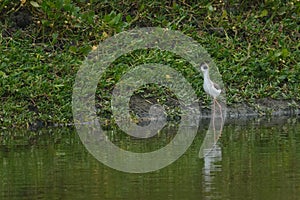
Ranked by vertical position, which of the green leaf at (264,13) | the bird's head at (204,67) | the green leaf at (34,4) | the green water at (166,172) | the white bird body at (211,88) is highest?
the green leaf at (264,13)

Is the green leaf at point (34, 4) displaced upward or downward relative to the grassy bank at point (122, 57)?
upward

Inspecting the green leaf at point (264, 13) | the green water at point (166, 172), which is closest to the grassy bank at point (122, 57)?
the green leaf at point (264, 13)

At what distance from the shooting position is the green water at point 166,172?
864 cm

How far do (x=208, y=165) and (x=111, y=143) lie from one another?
2.30m

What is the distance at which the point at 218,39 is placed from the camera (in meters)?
17.3

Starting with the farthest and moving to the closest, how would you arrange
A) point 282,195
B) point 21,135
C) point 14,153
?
point 21,135
point 14,153
point 282,195

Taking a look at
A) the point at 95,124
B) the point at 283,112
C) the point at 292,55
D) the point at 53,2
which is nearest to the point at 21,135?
the point at 95,124

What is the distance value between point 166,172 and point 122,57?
6386 mm

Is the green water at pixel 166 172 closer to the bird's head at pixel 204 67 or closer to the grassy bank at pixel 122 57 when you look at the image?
the grassy bank at pixel 122 57

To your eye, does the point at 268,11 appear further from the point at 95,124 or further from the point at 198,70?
the point at 95,124

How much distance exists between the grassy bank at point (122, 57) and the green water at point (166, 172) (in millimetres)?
1691

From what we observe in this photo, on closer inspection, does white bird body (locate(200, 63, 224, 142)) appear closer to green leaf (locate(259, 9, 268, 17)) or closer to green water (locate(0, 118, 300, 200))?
green water (locate(0, 118, 300, 200))

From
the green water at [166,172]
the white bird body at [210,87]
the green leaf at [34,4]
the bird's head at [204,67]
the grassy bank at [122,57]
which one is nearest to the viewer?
the green water at [166,172]

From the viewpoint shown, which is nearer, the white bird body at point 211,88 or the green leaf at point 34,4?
the white bird body at point 211,88
